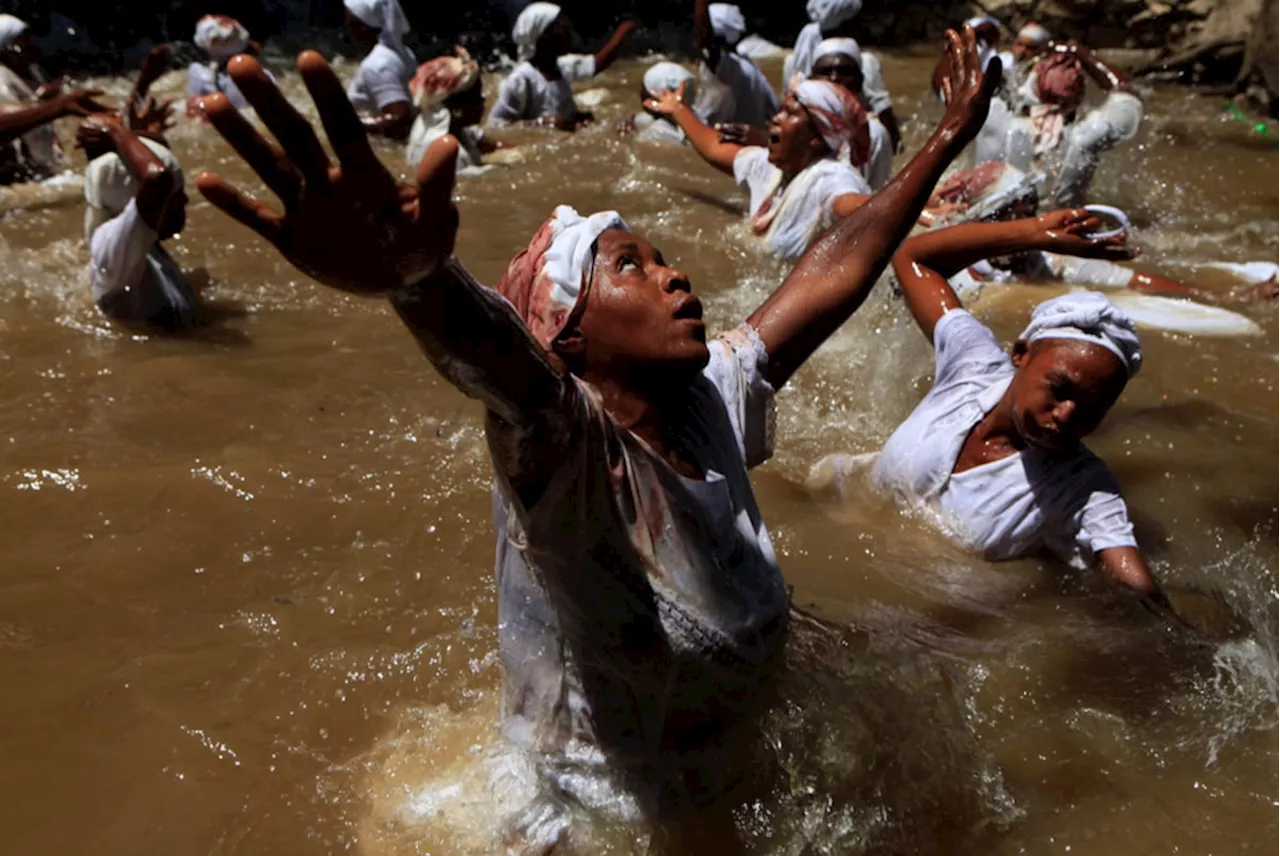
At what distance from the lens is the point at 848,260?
2381 mm

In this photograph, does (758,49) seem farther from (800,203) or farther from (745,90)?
(800,203)

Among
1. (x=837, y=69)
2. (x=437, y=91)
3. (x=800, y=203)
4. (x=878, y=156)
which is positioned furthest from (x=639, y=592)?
(x=437, y=91)

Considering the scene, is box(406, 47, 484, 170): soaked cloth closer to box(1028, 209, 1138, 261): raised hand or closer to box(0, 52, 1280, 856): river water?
box(0, 52, 1280, 856): river water

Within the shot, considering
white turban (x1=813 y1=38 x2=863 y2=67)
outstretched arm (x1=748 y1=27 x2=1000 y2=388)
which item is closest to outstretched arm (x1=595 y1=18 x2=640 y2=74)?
white turban (x1=813 y1=38 x2=863 y2=67)

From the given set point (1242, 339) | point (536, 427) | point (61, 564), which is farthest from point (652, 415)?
point (1242, 339)

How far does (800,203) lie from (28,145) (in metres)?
5.59

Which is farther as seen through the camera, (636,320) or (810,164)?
(810,164)

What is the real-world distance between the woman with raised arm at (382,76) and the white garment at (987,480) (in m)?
5.97

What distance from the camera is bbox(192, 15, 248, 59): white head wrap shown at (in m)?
8.73

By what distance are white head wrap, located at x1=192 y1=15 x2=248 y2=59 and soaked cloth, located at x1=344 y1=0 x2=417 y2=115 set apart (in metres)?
1.01

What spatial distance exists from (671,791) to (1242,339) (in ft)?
14.6

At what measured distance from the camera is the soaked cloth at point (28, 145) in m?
7.19

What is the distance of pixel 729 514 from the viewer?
1989 millimetres

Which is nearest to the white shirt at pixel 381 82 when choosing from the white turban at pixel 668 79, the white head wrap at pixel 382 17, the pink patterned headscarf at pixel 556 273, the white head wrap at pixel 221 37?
the white head wrap at pixel 382 17
